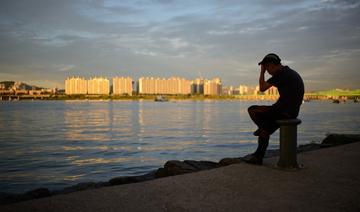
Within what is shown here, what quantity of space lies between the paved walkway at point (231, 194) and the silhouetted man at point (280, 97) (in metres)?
0.73

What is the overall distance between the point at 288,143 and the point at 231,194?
194 cm

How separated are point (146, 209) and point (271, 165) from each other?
3.07m

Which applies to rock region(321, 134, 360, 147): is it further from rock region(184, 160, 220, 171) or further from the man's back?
the man's back

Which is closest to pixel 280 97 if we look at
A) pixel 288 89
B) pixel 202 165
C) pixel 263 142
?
pixel 288 89

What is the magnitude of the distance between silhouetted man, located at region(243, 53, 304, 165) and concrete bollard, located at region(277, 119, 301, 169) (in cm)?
20

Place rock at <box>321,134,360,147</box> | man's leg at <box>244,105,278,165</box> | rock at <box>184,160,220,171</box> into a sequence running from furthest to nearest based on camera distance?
rock at <box>321,134,360,147</box>
rock at <box>184,160,220,171</box>
man's leg at <box>244,105,278,165</box>

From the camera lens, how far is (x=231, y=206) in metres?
3.62

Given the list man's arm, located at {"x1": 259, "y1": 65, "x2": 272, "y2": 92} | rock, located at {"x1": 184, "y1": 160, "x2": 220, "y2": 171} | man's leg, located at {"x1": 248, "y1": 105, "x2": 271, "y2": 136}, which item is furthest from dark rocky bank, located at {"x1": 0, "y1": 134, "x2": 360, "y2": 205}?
man's arm, located at {"x1": 259, "y1": 65, "x2": 272, "y2": 92}

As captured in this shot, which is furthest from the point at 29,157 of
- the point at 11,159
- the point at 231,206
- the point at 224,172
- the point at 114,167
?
the point at 231,206

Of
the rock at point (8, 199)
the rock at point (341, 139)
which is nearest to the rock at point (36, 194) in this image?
the rock at point (8, 199)

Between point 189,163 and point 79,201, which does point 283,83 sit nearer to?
point 189,163

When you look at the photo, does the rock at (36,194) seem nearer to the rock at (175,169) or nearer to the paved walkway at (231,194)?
the paved walkway at (231,194)

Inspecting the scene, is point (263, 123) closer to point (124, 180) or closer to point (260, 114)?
point (260, 114)

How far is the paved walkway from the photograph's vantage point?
141 inches
